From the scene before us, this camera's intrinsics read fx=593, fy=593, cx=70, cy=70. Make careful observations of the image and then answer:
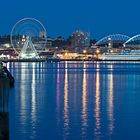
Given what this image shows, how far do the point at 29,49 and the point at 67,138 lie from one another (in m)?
90.7

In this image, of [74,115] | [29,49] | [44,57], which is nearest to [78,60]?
[44,57]

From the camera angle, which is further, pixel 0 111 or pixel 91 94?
pixel 91 94

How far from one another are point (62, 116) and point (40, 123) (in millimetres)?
1782

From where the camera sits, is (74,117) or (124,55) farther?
(124,55)

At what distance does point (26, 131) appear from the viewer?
1563 centimetres

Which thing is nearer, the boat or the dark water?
the dark water

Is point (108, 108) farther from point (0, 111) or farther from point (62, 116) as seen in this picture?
point (0, 111)

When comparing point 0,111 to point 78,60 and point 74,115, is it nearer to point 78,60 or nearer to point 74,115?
point 74,115

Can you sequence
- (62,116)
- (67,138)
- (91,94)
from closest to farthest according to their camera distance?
1. (67,138)
2. (62,116)
3. (91,94)

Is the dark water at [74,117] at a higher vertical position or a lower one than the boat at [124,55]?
lower

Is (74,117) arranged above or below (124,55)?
below

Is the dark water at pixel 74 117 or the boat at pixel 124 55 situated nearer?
the dark water at pixel 74 117

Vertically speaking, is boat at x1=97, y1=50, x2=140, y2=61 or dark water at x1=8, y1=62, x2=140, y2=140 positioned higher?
boat at x1=97, y1=50, x2=140, y2=61

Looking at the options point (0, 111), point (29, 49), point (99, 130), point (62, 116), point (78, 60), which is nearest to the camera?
point (0, 111)
